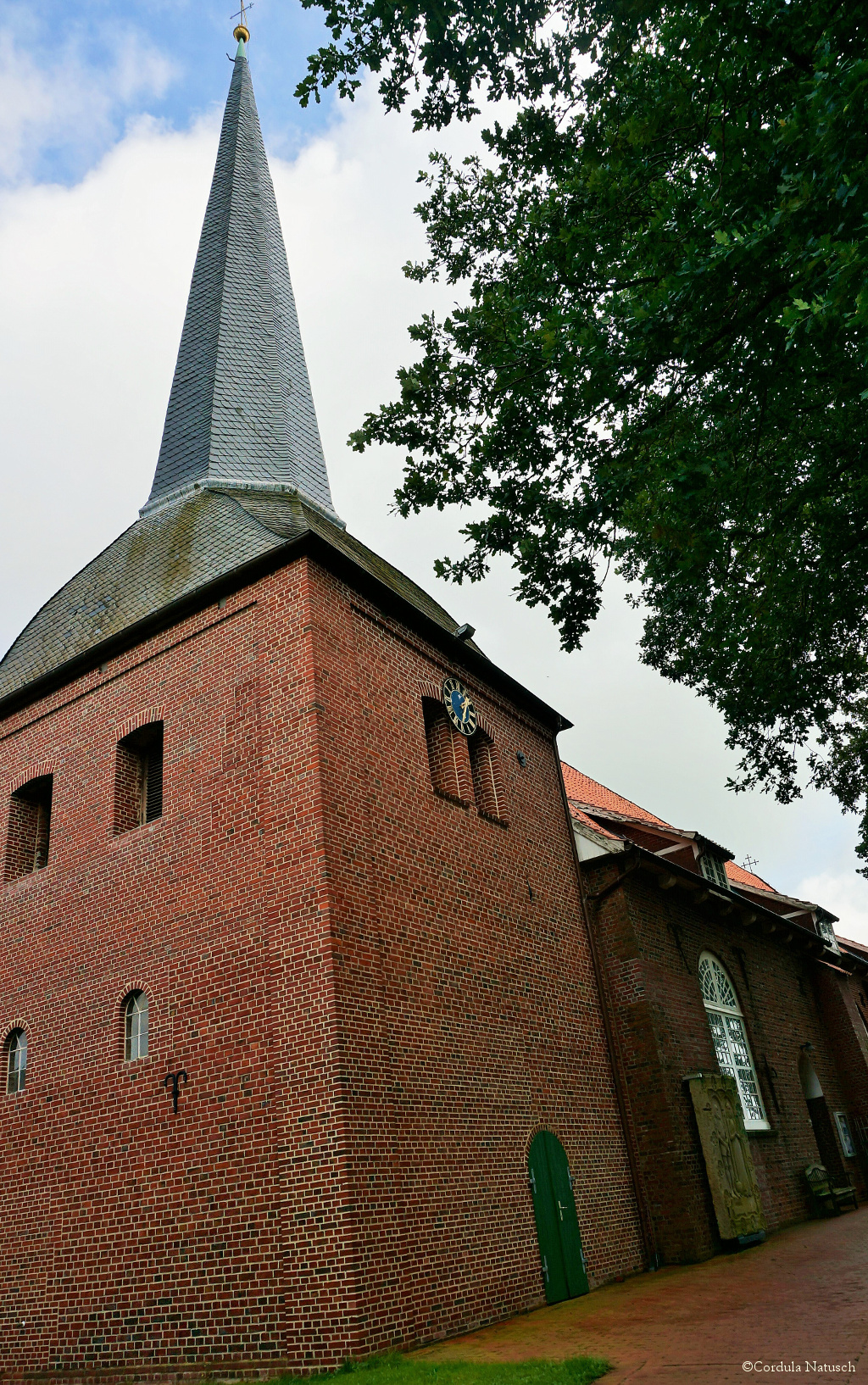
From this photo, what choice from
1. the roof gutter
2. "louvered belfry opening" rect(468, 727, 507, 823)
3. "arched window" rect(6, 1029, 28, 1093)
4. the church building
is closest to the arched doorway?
the church building

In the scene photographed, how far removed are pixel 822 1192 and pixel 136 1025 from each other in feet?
41.1

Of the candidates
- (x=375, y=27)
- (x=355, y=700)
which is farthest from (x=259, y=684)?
(x=375, y=27)

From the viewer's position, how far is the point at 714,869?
1748 cm

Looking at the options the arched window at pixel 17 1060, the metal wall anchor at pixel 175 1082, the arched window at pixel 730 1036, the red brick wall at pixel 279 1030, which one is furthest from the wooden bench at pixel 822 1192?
the arched window at pixel 17 1060

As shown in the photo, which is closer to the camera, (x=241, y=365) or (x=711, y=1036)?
(x=711, y=1036)

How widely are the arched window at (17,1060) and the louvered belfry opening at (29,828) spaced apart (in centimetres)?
192

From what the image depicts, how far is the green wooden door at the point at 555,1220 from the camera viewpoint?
10.2 m

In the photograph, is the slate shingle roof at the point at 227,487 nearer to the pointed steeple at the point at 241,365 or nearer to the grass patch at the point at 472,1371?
the pointed steeple at the point at 241,365

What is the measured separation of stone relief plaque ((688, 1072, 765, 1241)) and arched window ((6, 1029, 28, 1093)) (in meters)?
8.38

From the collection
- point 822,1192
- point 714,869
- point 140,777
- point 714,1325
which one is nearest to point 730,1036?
point 714,869

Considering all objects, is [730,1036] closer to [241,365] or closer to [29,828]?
[29,828]

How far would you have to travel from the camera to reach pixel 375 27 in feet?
24.8

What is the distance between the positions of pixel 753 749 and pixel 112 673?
8120 millimetres

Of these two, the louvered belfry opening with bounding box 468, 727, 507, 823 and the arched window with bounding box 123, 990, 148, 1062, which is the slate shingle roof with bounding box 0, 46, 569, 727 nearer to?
the louvered belfry opening with bounding box 468, 727, 507, 823
